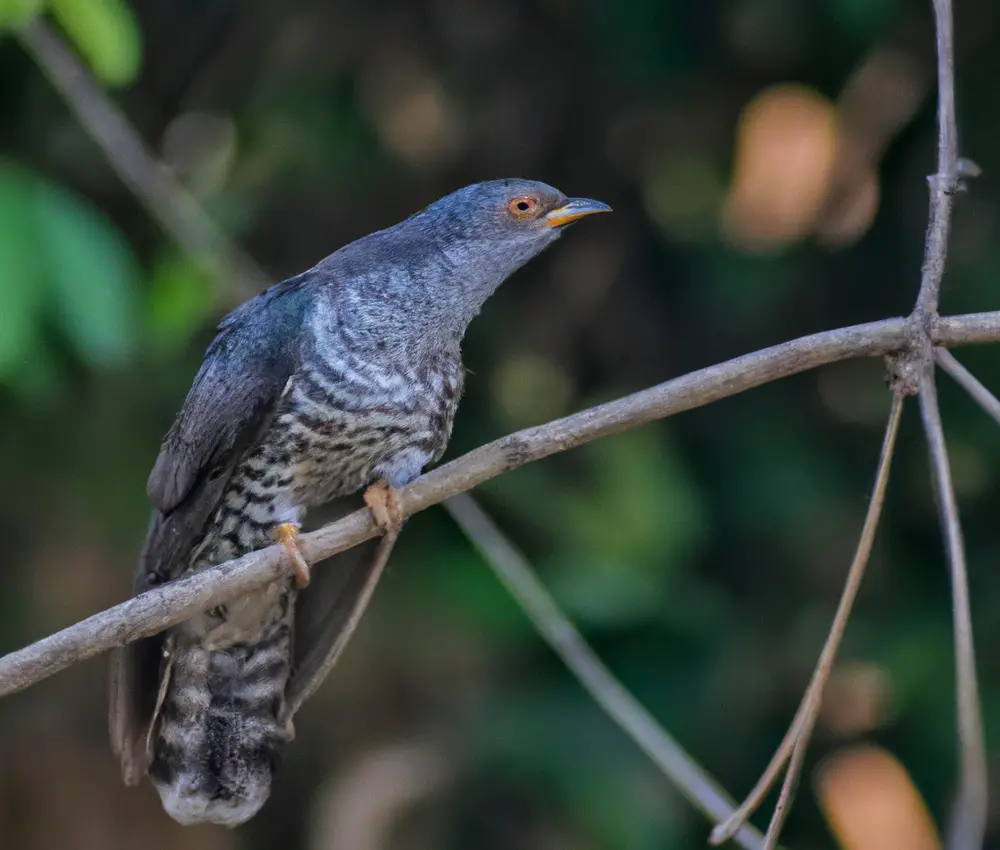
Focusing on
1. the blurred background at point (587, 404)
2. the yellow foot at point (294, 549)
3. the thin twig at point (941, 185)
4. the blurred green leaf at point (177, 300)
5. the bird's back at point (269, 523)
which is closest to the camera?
the thin twig at point (941, 185)

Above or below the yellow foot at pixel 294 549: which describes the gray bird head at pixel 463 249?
above

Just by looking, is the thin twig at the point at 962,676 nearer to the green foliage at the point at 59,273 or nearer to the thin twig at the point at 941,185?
the thin twig at the point at 941,185

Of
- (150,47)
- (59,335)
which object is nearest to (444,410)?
(59,335)

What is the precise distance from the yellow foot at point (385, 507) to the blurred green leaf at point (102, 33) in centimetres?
126

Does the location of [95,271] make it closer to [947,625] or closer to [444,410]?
[444,410]

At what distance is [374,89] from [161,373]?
4.07ft

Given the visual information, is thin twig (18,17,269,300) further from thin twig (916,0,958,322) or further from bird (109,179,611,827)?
thin twig (916,0,958,322)

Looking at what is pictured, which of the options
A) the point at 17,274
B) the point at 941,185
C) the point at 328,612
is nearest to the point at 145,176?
the point at 17,274

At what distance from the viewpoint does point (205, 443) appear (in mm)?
2982

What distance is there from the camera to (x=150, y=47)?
4.67 meters

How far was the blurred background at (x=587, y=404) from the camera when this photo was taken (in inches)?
166

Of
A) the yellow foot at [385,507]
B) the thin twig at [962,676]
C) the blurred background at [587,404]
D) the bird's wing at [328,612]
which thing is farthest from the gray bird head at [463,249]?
the thin twig at [962,676]

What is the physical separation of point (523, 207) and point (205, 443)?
92 cm

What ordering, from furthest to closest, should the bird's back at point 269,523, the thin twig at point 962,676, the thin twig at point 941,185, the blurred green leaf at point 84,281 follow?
the blurred green leaf at point 84,281 < the bird's back at point 269,523 < the thin twig at point 941,185 < the thin twig at point 962,676
